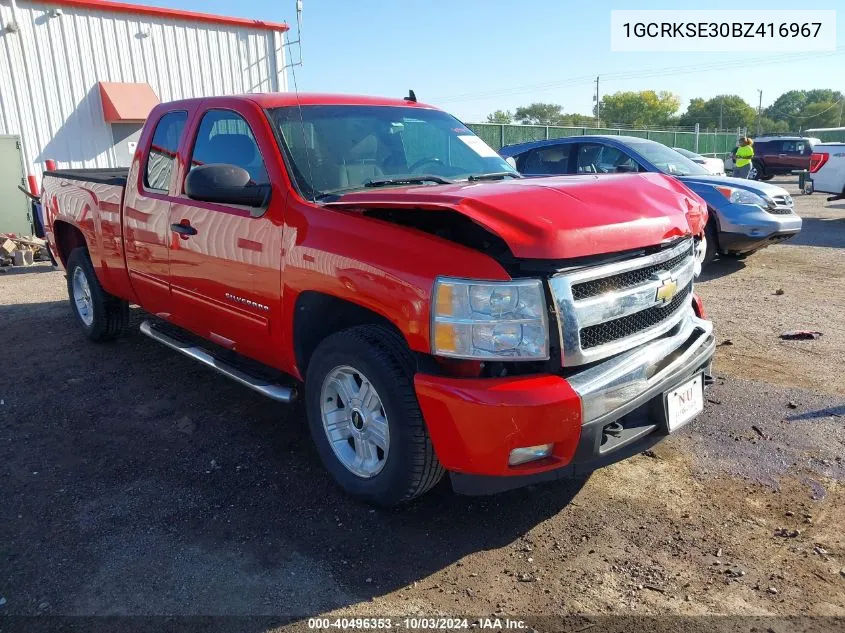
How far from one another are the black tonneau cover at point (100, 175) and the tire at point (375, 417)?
2.75m

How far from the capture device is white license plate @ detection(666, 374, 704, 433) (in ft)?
9.89

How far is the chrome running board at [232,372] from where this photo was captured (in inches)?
138

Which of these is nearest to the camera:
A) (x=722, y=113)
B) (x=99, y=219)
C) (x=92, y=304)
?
(x=99, y=219)

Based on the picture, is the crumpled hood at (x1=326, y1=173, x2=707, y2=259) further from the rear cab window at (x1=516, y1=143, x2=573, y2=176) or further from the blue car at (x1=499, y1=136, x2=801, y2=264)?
the rear cab window at (x1=516, y1=143, x2=573, y2=176)

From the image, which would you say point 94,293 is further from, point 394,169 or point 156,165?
point 394,169

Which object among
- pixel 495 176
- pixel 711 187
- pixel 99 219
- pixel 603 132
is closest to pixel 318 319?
pixel 495 176

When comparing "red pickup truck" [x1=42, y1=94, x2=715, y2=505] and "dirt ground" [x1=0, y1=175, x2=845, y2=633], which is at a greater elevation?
"red pickup truck" [x1=42, y1=94, x2=715, y2=505]

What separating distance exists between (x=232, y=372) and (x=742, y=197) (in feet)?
22.9

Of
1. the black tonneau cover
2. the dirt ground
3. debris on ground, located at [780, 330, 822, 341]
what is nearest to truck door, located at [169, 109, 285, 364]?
the dirt ground

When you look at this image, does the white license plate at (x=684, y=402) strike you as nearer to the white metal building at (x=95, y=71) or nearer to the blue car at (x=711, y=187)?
the blue car at (x=711, y=187)

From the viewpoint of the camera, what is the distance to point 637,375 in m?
2.81

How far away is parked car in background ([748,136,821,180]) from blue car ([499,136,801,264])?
817 inches

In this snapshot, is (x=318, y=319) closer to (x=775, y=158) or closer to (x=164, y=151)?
(x=164, y=151)

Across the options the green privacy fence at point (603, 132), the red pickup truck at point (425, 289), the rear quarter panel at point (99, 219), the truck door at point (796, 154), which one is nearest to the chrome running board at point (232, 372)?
the red pickup truck at point (425, 289)
